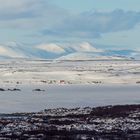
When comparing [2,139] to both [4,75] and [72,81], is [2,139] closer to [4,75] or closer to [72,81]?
[72,81]

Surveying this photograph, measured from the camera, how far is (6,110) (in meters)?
48.8

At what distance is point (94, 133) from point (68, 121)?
20.7 feet

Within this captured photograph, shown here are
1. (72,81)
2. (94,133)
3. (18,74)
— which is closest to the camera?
(94,133)

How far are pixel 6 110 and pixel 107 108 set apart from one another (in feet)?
26.3

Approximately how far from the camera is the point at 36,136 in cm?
2892

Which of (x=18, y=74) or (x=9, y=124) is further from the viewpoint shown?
(x=18, y=74)

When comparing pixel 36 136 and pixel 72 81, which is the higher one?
pixel 72 81

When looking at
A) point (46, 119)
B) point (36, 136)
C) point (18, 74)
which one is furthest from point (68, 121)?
point (18, 74)

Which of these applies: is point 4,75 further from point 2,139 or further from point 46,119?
point 2,139

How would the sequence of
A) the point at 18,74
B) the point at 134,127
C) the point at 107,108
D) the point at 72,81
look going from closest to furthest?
the point at 134,127
the point at 107,108
the point at 72,81
the point at 18,74

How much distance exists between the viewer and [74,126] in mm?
33062

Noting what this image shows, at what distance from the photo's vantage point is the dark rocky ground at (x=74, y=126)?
29.0 metres

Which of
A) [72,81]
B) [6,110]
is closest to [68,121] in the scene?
[6,110]

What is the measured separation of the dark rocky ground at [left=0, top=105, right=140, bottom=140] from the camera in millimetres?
29016
